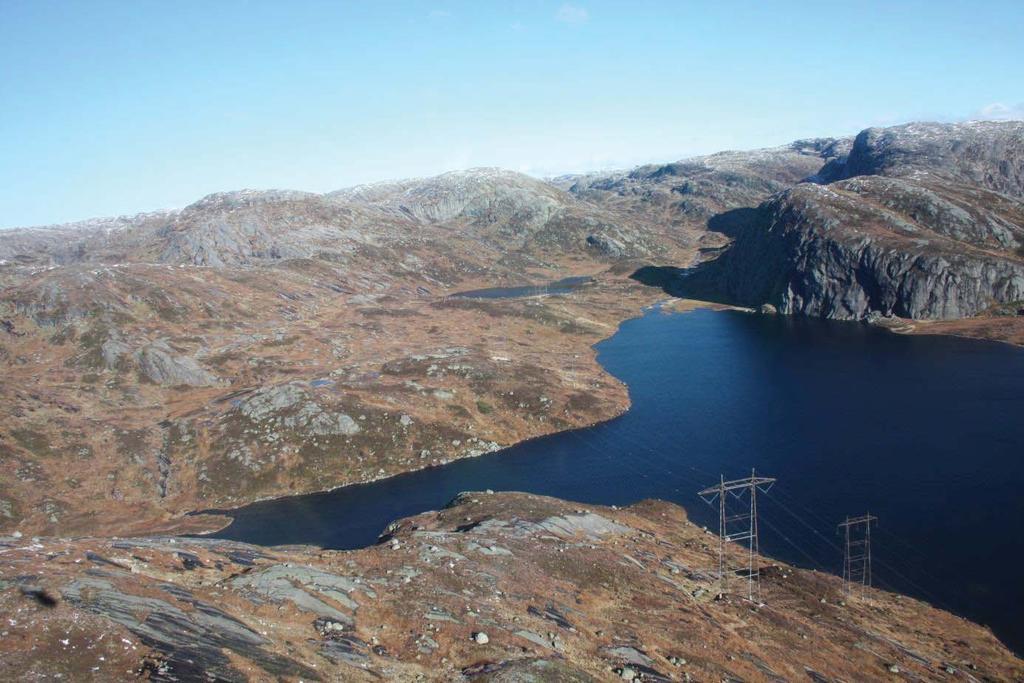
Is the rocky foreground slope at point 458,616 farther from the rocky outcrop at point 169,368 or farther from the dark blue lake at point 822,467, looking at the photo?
the rocky outcrop at point 169,368

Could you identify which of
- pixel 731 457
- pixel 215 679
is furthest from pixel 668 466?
pixel 215 679

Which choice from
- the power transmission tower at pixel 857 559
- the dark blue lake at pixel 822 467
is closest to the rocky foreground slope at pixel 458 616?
the power transmission tower at pixel 857 559

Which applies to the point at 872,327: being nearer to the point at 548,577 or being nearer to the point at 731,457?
the point at 731,457

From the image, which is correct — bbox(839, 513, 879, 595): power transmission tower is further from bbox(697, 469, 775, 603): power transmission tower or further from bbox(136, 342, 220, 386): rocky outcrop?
bbox(136, 342, 220, 386): rocky outcrop

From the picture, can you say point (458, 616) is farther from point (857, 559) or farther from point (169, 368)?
point (169, 368)

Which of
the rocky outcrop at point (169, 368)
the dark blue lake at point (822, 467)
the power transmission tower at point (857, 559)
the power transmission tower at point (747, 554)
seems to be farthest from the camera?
the rocky outcrop at point (169, 368)
